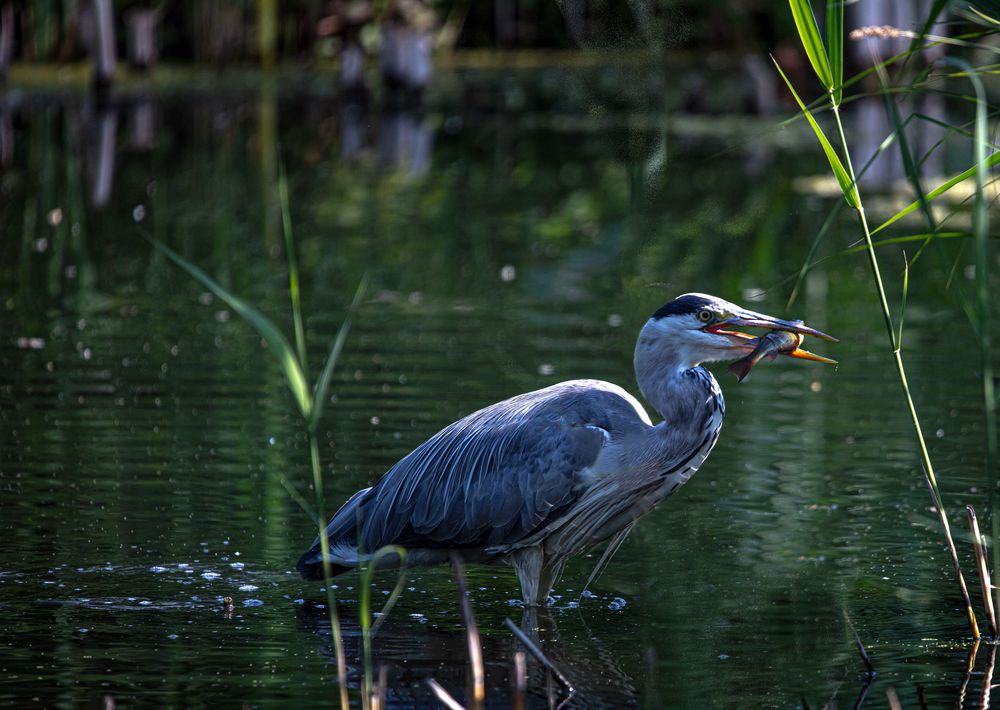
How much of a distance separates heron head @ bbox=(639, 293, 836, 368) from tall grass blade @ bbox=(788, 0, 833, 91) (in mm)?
964

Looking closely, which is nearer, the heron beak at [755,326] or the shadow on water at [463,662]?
the shadow on water at [463,662]

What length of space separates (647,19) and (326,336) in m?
2.63

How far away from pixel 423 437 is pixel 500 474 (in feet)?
6.31

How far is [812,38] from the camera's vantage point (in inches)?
180

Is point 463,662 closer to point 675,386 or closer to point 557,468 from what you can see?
point 557,468

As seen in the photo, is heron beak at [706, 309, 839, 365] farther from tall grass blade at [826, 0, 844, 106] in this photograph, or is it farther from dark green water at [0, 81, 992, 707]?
tall grass blade at [826, 0, 844, 106]

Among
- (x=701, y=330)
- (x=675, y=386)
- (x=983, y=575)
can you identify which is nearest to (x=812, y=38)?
(x=701, y=330)

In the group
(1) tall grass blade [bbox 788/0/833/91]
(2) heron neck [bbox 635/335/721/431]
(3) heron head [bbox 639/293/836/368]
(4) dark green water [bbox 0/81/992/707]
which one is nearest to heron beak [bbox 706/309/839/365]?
(3) heron head [bbox 639/293/836/368]

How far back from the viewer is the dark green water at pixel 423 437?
502cm

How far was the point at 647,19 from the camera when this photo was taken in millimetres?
9375

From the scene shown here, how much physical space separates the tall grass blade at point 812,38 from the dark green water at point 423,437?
529 mm

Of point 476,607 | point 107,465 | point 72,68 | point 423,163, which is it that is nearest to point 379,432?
point 107,465

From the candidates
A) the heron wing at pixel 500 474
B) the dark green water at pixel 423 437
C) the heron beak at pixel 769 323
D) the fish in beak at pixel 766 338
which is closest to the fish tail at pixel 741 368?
the fish in beak at pixel 766 338

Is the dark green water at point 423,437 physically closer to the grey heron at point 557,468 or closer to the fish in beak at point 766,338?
the grey heron at point 557,468
